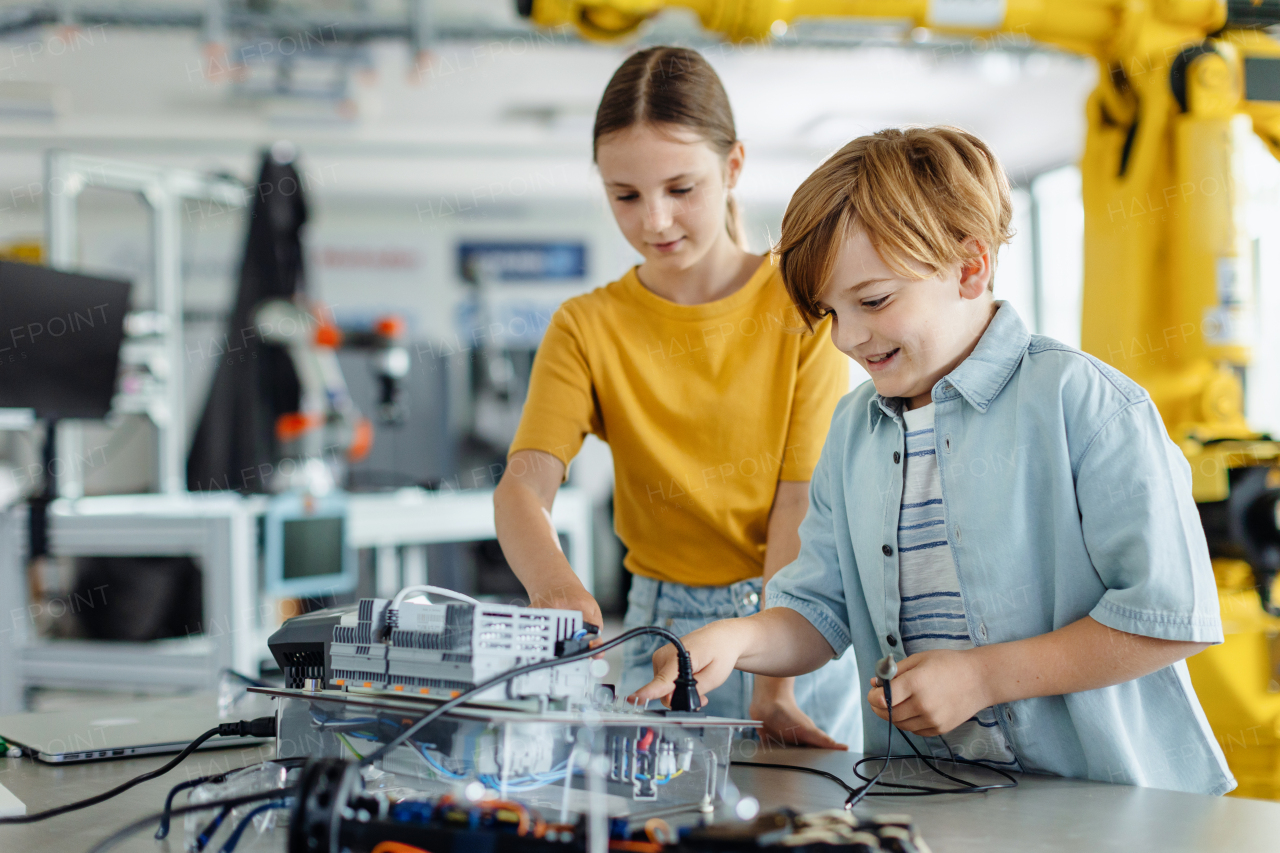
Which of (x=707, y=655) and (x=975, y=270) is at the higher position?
(x=975, y=270)

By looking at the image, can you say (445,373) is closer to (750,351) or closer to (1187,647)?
(750,351)

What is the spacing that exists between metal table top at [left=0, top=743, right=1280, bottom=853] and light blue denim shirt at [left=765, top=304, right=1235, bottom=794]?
0.06 metres

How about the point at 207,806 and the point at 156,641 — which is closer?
the point at 207,806

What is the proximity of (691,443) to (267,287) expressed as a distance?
2593mm

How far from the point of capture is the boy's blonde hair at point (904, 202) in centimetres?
79

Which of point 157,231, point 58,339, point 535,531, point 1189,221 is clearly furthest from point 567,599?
point 157,231

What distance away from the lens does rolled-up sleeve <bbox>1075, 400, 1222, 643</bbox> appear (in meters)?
0.70

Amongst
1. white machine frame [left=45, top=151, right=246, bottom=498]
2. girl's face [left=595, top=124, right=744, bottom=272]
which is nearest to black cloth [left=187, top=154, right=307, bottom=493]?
white machine frame [left=45, top=151, right=246, bottom=498]

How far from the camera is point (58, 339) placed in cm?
230

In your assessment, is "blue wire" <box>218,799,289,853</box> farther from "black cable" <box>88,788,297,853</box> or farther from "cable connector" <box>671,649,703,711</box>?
"cable connector" <box>671,649,703,711</box>

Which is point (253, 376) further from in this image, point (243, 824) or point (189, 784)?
point (243, 824)

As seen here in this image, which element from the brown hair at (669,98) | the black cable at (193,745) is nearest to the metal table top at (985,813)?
the black cable at (193,745)

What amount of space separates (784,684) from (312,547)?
6.71 ft

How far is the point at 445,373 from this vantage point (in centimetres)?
458
